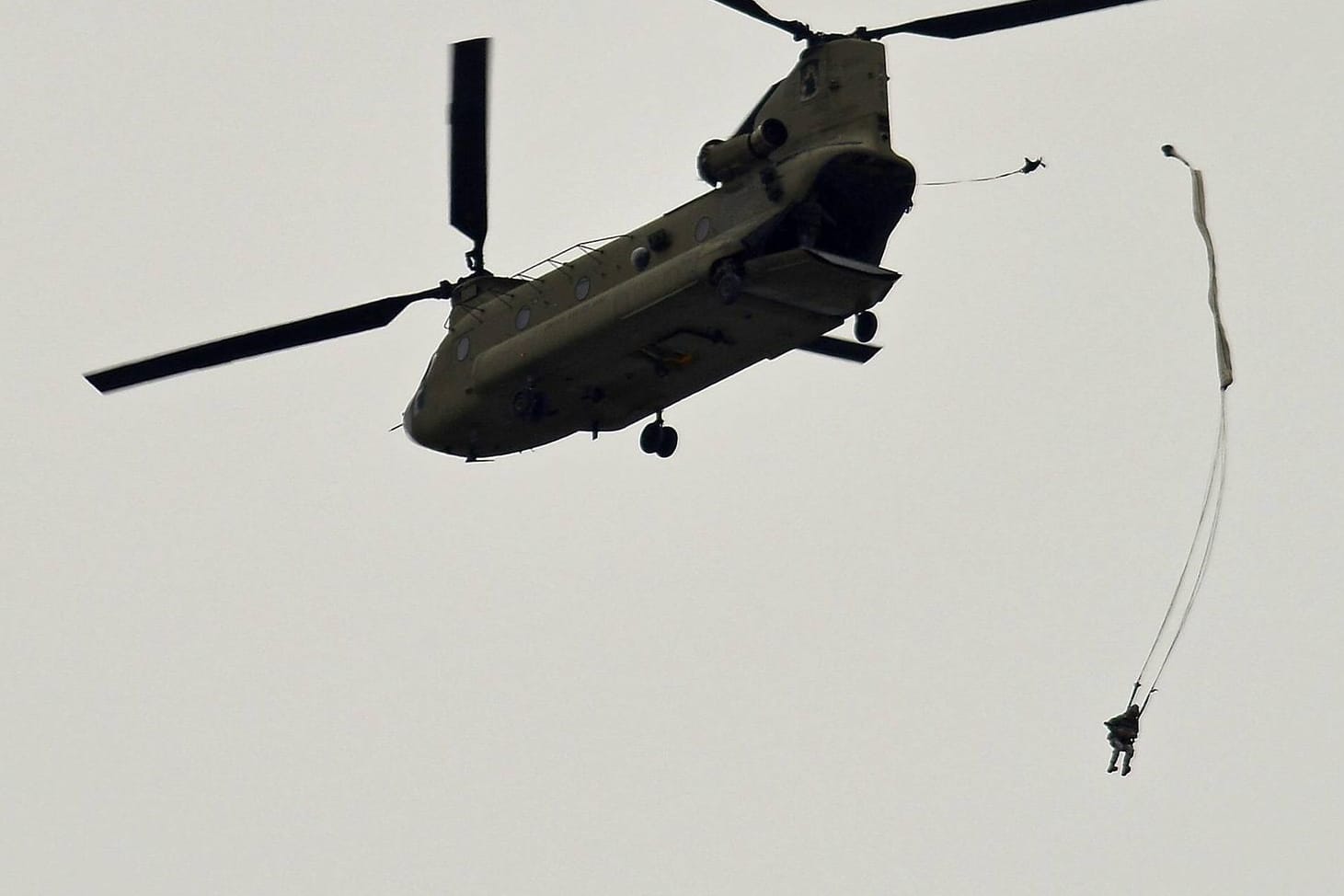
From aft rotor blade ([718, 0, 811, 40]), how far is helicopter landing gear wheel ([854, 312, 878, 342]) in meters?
3.40

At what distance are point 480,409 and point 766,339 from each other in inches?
186

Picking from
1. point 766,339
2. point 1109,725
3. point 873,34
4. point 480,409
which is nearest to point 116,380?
point 480,409

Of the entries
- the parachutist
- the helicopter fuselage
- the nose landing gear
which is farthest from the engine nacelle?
the parachutist

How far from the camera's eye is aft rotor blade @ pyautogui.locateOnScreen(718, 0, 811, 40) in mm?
31844

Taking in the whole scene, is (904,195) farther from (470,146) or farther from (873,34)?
(470,146)

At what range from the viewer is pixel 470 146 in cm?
3684

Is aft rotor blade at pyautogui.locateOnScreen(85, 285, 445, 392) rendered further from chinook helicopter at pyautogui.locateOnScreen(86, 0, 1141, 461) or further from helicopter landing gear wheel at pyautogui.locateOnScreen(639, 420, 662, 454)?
helicopter landing gear wheel at pyautogui.locateOnScreen(639, 420, 662, 454)

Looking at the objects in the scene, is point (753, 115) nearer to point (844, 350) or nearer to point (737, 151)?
point (737, 151)

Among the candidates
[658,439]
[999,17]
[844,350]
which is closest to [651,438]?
[658,439]

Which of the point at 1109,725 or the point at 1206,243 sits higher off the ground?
the point at 1206,243

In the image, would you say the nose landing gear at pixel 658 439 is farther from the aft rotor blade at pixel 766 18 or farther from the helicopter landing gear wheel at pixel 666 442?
the aft rotor blade at pixel 766 18

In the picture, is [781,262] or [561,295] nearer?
[781,262]

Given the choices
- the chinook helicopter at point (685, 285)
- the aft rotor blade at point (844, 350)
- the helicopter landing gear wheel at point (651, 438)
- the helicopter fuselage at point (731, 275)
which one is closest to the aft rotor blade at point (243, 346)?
the chinook helicopter at point (685, 285)

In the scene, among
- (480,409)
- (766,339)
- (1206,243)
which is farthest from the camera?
(480,409)
